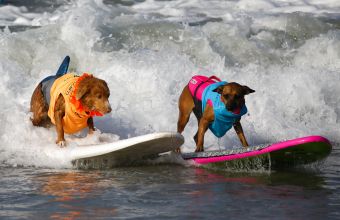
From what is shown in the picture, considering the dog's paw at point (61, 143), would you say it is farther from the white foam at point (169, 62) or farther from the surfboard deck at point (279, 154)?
the surfboard deck at point (279, 154)

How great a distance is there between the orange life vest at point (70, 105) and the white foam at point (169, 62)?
225 millimetres

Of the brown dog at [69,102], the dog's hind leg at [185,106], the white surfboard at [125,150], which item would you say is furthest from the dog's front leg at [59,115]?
the dog's hind leg at [185,106]

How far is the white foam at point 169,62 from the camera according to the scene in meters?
9.63

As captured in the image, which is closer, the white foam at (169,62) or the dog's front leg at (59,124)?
the dog's front leg at (59,124)

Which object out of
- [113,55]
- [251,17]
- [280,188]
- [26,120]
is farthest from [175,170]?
[251,17]

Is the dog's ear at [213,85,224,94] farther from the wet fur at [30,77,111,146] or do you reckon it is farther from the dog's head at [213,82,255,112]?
the wet fur at [30,77,111,146]

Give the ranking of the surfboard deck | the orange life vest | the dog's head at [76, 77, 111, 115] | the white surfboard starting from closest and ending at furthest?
the surfboard deck
the white surfboard
the dog's head at [76, 77, 111, 115]
the orange life vest

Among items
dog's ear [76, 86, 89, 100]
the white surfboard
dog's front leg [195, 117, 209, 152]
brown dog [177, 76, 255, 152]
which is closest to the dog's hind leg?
brown dog [177, 76, 255, 152]

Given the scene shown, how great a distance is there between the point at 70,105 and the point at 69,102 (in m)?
0.03

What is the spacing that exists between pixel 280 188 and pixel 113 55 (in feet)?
20.4

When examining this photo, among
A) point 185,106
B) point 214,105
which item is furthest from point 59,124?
point 214,105

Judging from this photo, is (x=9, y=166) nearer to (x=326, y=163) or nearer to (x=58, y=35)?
(x=326, y=163)

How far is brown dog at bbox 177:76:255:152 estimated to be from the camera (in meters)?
7.86

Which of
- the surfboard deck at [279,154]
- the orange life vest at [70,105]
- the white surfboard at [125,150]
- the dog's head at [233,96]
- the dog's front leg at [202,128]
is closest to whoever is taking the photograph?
the surfboard deck at [279,154]
